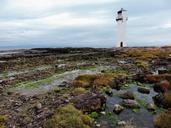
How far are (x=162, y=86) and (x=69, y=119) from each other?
11847 millimetres

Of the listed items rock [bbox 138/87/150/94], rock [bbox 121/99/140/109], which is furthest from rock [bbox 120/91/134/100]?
rock [bbox 138/87/150/94]

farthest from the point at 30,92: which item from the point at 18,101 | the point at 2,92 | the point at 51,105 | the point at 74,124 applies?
the point at 74,124

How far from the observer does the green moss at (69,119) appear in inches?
731

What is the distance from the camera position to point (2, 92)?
1189 inches

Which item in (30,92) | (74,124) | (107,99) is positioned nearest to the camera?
(74,124)

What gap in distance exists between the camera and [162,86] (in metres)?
28.6

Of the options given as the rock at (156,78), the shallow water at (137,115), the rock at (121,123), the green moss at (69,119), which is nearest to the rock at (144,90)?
the shallow water at (137,115)

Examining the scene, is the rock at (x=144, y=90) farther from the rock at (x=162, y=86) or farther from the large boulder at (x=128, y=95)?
the large boulder at (x=128, y=95)

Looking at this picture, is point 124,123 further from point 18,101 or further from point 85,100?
point 18,101

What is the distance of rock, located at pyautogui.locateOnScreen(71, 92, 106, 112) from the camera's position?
2150cm

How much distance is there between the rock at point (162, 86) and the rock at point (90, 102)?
22.2 feet

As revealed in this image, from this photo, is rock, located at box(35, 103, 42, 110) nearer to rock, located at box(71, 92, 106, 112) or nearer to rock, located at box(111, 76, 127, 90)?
rock, located at box(71, 92, 106, 112)

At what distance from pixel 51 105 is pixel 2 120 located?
11.6ft

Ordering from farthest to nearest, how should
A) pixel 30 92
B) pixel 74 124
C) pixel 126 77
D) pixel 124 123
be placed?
pixel 126 77, pixel 30 92, pixel 124 123, pixel 74 124
